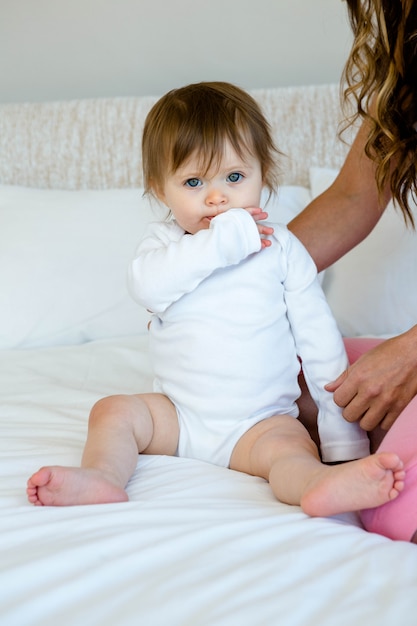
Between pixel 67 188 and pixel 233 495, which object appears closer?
pixel 233 495

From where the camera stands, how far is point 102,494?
1.01 m

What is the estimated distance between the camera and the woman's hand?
3.96 feet

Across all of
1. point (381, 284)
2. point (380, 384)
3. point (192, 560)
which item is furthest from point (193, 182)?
point (381, 284)

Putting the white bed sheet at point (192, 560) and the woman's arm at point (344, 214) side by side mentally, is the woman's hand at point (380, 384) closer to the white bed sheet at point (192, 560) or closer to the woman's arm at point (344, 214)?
the white bed sheet at point (192, 560)

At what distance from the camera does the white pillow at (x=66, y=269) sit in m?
1.96

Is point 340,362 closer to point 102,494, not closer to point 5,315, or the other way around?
point 102,494

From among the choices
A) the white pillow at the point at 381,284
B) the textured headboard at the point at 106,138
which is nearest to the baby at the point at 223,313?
the white pillow at the point at 381,284

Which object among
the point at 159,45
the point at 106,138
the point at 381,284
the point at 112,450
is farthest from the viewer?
the point at 159,45

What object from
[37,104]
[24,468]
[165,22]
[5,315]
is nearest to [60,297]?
[5,315]

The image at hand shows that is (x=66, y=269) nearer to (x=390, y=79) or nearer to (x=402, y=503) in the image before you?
(x=390, y=79)

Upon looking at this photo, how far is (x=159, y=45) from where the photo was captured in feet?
8.30

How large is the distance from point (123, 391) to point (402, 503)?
30.5 inches

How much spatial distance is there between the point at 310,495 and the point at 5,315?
1.17 m

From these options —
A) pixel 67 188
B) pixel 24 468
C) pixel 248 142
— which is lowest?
pixel 24 468
